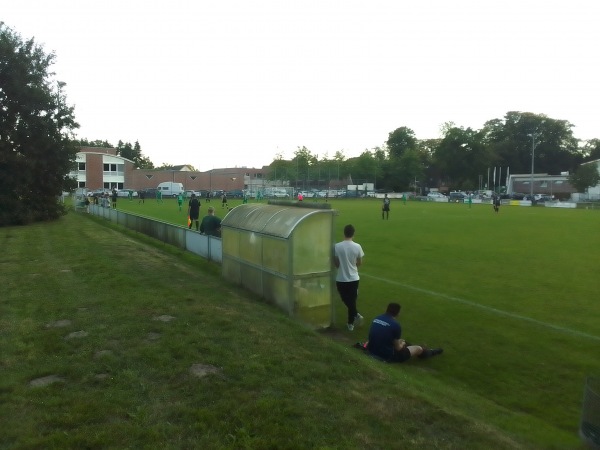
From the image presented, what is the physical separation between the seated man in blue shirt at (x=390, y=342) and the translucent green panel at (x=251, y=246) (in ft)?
12.1

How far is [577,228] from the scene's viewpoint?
2998 cm

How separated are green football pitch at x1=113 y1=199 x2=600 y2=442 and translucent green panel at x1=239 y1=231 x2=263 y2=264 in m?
1.89

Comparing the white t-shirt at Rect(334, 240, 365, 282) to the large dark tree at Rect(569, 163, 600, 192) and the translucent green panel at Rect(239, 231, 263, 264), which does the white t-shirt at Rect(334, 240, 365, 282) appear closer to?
the translucent green panel at Rect(239, 231, 263, 264)

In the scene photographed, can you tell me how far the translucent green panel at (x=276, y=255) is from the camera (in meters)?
9.61

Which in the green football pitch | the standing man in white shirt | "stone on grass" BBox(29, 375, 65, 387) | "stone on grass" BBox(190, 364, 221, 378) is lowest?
the green football pitch

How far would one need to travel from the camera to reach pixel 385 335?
25.3ft

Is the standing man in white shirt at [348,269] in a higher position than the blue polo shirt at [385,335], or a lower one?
higher

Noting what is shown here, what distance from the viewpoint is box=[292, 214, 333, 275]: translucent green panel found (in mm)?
9578

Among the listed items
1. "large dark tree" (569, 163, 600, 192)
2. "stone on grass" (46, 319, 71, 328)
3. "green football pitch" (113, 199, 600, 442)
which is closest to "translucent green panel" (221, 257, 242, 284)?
"green football pitch" (113, 199, 600, 442)

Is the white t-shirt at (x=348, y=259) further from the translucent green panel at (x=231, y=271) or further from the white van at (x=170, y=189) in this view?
the white van at (x=170, y=189)

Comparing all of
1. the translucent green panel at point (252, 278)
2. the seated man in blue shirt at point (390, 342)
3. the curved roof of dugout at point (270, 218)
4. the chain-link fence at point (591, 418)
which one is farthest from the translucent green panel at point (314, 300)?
the chain-link fence at point (591, 418)

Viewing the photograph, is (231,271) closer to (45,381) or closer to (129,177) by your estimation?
(45,381)

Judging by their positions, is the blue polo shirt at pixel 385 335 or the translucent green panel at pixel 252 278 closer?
the blue polo shirt at pixel 385 335

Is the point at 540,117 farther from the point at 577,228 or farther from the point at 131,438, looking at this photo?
the point at 131,438
